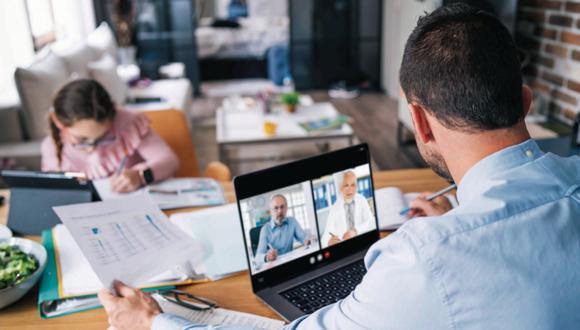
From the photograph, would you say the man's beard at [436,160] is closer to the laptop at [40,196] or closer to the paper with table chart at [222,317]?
the paper with table chart at [222,317]

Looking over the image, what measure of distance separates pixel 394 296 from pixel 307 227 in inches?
19.0

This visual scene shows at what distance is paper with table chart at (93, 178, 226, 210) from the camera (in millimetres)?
1598

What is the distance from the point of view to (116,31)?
19.5 ft

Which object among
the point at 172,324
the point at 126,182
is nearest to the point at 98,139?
the point at 126,182

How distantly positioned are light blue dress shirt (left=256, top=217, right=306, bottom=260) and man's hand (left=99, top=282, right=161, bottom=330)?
0.24 metres

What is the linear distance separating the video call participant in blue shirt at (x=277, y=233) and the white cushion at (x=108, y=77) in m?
3.25

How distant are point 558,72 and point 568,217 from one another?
96.0 inches

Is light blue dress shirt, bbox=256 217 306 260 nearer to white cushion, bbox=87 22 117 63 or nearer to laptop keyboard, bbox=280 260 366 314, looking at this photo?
laptop keyboard, bbox=280 260 366 314

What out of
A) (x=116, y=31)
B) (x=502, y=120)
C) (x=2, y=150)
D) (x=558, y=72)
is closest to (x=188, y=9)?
(x=116, y=31)

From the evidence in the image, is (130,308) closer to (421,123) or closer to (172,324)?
(172,324)

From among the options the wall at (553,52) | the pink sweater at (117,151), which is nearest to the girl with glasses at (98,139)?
the pink sweater at (117,151)

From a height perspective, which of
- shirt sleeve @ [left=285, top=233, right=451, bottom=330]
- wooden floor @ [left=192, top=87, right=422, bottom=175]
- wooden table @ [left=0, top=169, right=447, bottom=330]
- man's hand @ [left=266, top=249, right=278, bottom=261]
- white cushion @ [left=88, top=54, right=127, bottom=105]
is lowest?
wooden floor @ [left=192, top=87, right=422, bottom=175]

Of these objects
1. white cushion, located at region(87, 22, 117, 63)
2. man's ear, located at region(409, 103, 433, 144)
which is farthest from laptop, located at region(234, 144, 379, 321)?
white cushion, located at region(87, 22, 117, 63)

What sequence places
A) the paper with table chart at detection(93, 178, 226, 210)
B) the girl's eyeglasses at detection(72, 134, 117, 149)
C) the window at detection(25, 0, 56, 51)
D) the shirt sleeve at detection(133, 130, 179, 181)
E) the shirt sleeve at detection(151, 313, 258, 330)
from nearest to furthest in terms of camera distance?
the shirt sleeve at detection(151, 313, 258, 330), the paper with table chart at detection(93, 178, 226, 210), the shirt sleeve at detection(133, 130, 179, 181), the girl's eyeglasses at detection(72, 134, 117, 149), the window at detection(25, 0, 56, 51)
